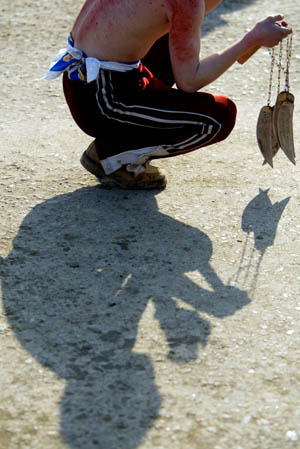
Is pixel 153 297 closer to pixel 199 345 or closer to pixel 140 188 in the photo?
pixel 199 345

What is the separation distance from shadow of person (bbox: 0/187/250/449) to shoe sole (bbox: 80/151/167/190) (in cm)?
5

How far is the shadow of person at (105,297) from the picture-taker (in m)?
2.24

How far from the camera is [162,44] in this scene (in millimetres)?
3486

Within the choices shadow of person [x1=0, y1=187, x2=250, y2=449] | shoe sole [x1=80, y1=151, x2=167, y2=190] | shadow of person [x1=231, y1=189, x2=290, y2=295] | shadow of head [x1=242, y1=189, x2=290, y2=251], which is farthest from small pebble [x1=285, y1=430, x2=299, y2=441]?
shoe sole [x1=80, y1=151, x2=167, y2=190]

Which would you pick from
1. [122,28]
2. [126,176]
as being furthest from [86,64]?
[126,176]

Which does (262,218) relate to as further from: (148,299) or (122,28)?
→ (122,28)

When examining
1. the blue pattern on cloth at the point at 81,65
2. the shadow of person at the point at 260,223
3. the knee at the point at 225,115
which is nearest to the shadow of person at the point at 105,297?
the shadow of person at the point at 260,223

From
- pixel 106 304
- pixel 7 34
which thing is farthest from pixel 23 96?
pixel 106 304

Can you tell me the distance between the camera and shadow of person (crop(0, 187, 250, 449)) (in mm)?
2236

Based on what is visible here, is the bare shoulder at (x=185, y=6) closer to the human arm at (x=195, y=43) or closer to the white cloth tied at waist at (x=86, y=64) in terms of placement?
the human arm at (x=195, y=43)

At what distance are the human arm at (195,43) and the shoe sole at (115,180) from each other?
1.66 ft

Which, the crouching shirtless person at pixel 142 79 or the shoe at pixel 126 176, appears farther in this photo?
the shoe at pixel 126 176

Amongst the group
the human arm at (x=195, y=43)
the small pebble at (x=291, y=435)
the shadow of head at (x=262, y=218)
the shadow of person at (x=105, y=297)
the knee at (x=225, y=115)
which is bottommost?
the shadow of head at (x=262, y=218)

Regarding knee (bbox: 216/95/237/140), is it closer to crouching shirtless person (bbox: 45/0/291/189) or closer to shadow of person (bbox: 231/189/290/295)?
crouching shirtless person (bbox: 45/0/291/189)
